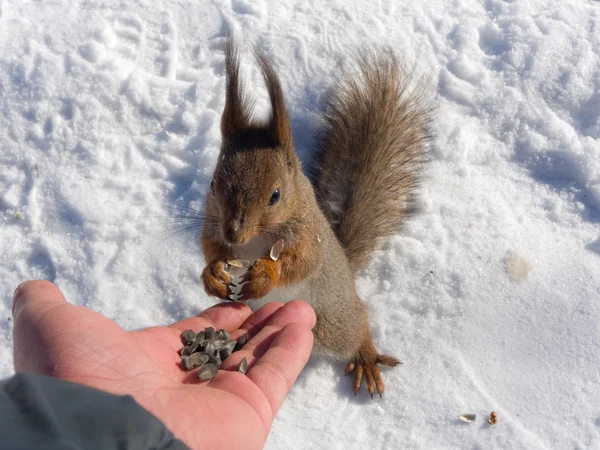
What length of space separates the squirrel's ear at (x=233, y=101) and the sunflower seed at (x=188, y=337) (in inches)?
26.5

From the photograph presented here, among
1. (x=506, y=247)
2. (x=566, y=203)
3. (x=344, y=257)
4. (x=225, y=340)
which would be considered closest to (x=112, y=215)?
(x=225, y=340)

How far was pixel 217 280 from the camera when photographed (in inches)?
69.2

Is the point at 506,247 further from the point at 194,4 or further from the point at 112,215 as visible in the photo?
the point at 194,4

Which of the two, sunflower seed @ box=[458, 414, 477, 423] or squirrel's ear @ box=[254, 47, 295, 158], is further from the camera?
sunflower seed @ box=[458, 414, 477, 423]

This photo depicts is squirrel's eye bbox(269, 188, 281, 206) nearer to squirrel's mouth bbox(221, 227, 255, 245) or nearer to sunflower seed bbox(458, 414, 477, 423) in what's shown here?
squirrel's mouth bbox(221, 227, 255, 245)

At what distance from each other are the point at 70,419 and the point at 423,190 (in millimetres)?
1735

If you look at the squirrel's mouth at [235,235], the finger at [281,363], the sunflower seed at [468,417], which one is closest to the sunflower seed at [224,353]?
the finger at [281,363]

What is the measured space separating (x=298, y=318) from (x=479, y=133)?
1287 mm

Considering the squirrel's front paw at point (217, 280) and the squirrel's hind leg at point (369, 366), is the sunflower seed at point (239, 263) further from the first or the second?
the squirrel's hind leg at point (369, 366)

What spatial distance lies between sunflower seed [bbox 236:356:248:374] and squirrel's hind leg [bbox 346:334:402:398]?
1.90 feet

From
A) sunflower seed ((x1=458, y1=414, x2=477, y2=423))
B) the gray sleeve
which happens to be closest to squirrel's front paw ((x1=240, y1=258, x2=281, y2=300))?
the gray sleeve

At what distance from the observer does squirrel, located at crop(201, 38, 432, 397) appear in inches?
62.9

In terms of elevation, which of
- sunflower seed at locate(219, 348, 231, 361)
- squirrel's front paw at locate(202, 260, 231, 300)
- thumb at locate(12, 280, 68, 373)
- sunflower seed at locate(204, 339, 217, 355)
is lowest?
sunflower seed at locate(219, 348, 231, 361)

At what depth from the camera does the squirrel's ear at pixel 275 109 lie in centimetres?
153
